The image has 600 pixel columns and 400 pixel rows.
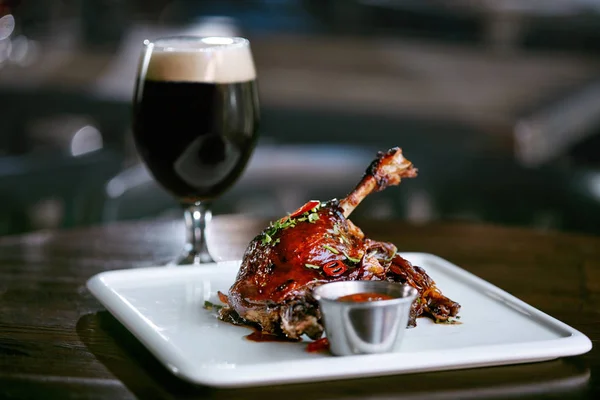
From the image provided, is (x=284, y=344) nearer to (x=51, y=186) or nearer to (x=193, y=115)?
(x=193, y=115)

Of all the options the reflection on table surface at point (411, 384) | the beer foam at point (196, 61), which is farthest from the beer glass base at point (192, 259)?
the reflection on table surface at point (411, 384)

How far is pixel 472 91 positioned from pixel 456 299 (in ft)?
13.8

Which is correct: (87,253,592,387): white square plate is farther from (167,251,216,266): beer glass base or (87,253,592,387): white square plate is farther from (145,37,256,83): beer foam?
(145,37,256,83): beer foam

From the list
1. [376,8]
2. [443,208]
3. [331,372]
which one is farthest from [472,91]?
[331,372]

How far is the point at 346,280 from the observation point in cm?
121

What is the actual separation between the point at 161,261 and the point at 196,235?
79 mm

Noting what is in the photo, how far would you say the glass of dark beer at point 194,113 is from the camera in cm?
166

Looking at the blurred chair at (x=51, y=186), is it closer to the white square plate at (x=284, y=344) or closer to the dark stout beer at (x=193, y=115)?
the dark stout beer at (x=193, y=115)

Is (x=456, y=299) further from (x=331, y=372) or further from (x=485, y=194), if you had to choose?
(x=485, y=194)

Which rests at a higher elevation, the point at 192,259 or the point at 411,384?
the point at 411,384

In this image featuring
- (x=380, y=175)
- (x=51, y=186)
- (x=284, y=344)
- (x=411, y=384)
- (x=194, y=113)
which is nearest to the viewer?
(x=411, y=384)

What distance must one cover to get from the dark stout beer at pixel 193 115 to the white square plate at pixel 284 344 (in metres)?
0.27

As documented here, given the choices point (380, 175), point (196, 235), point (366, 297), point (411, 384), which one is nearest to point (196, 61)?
point (196, 235)

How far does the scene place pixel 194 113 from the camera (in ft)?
5.44
